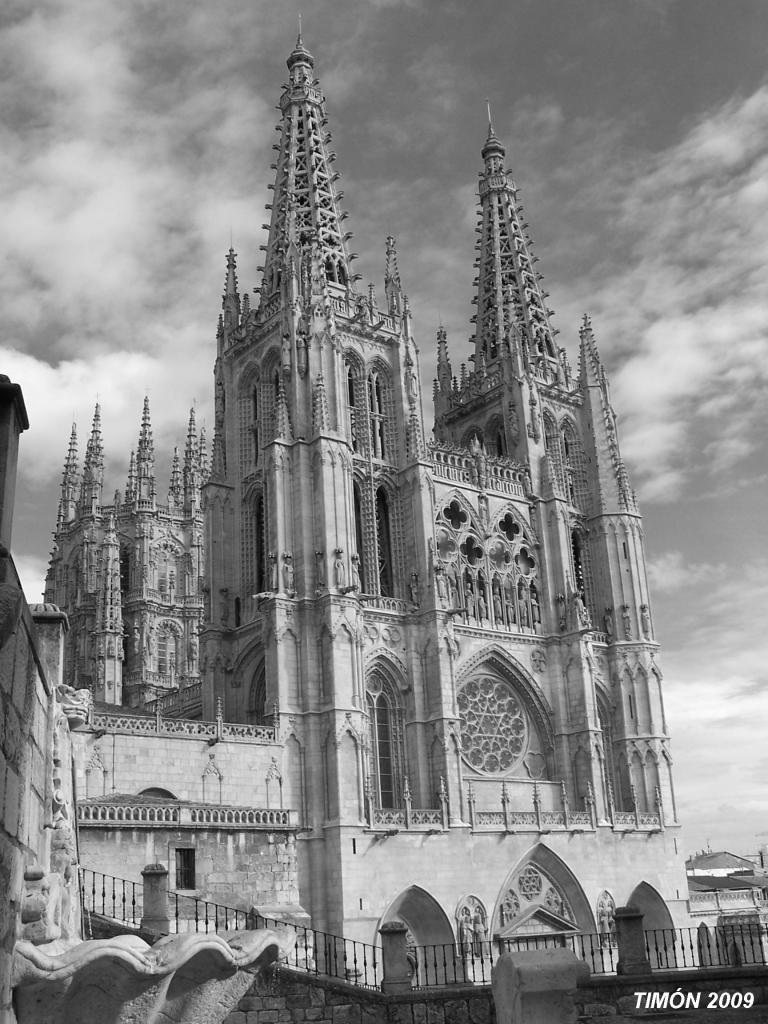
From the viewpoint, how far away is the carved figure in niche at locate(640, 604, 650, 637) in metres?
43.7

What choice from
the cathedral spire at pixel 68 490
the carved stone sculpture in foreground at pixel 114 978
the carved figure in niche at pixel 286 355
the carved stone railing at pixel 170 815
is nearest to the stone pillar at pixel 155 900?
the carved stone railing at pixel 170 815

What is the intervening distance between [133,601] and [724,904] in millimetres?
33366

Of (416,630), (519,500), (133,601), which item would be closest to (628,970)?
(416,630)

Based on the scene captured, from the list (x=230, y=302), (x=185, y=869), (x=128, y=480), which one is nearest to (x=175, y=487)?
(x=128, y=480)

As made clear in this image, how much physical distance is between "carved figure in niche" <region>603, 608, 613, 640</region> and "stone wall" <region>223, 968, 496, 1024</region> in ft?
91.8

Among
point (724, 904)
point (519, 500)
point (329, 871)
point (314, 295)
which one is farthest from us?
point (724, 904)

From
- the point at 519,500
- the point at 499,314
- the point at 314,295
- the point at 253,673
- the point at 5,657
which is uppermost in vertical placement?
the point at 499,314

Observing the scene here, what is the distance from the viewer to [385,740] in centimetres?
3616

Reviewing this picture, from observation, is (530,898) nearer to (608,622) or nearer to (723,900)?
(608,622)

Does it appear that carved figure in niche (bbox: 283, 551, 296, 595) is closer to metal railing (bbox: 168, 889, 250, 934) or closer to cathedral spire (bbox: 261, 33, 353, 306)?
cathedral spire (bbox: 261, 33, 353, 306)

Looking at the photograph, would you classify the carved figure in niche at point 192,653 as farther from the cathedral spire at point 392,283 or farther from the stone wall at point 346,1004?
the stone wall at point 346,1004

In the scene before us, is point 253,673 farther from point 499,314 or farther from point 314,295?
point 499,314

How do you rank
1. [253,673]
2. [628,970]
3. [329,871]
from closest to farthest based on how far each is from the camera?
1. [628,970]
2. [329,871]
3. [253,673]

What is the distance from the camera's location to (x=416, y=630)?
37.2 m
